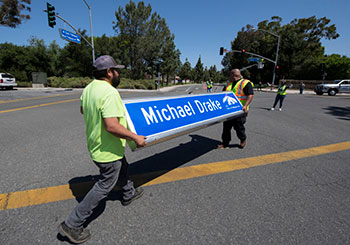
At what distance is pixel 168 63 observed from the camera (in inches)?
1715

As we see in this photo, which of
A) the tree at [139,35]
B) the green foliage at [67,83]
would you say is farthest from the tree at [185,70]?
the green foliage at [67,83]

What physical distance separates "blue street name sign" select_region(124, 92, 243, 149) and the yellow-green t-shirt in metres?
0.25

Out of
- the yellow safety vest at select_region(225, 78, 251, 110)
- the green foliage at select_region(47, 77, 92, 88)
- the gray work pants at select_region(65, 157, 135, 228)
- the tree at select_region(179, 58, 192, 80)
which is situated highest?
the tree at select_region(179, 58, 192, 80)

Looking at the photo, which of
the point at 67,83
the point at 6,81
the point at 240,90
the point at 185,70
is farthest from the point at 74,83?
the point at 185,70

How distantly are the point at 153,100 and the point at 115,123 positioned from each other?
87cm

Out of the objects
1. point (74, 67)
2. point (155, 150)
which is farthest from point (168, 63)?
point (155, 150)

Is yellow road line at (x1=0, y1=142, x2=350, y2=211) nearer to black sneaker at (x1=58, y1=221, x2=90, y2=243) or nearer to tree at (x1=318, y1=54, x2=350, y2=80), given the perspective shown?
black sneaker at (x1=58, y1=221, x2=90, y2=243)

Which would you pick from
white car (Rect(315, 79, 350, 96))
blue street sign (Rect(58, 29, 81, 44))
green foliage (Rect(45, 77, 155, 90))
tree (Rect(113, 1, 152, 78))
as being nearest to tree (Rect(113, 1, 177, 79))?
tree (Rect(113, 1, 152, 78))

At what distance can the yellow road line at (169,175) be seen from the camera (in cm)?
231

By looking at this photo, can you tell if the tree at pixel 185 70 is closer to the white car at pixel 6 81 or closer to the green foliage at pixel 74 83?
the green foliage at pixel 74 83

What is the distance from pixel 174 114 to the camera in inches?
97.6

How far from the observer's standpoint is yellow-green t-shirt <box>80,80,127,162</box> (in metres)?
1.57

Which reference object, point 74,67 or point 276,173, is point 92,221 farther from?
point 74,67

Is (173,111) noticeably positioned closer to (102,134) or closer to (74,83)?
(102,134)
